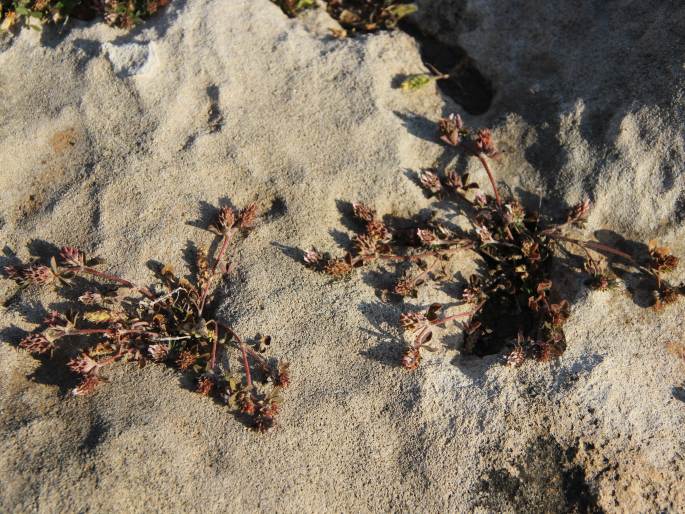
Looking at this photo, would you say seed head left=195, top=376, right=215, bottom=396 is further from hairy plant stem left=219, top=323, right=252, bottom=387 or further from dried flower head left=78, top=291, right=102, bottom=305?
dried flower head left=78, top=291, right=102, bottom=305

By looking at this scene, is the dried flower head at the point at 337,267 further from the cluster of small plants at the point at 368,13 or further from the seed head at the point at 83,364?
the cluster of small plants at the point at 368,13

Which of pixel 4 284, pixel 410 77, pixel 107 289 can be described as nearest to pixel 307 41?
pixel 410 77

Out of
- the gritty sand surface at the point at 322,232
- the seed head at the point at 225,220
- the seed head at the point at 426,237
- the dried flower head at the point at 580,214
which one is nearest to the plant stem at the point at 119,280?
the gritty sand surface at the point at 322,232

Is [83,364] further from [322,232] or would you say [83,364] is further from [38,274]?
[322,232]

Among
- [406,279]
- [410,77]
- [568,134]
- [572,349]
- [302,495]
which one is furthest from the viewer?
[410,77]

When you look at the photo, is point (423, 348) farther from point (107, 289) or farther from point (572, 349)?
point (107, 289)

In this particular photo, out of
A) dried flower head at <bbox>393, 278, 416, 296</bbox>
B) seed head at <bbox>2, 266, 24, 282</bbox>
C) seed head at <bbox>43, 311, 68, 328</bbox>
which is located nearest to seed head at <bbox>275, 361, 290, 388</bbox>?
dried flower head at <bbox>393, 278, 416, 296</bbox>
